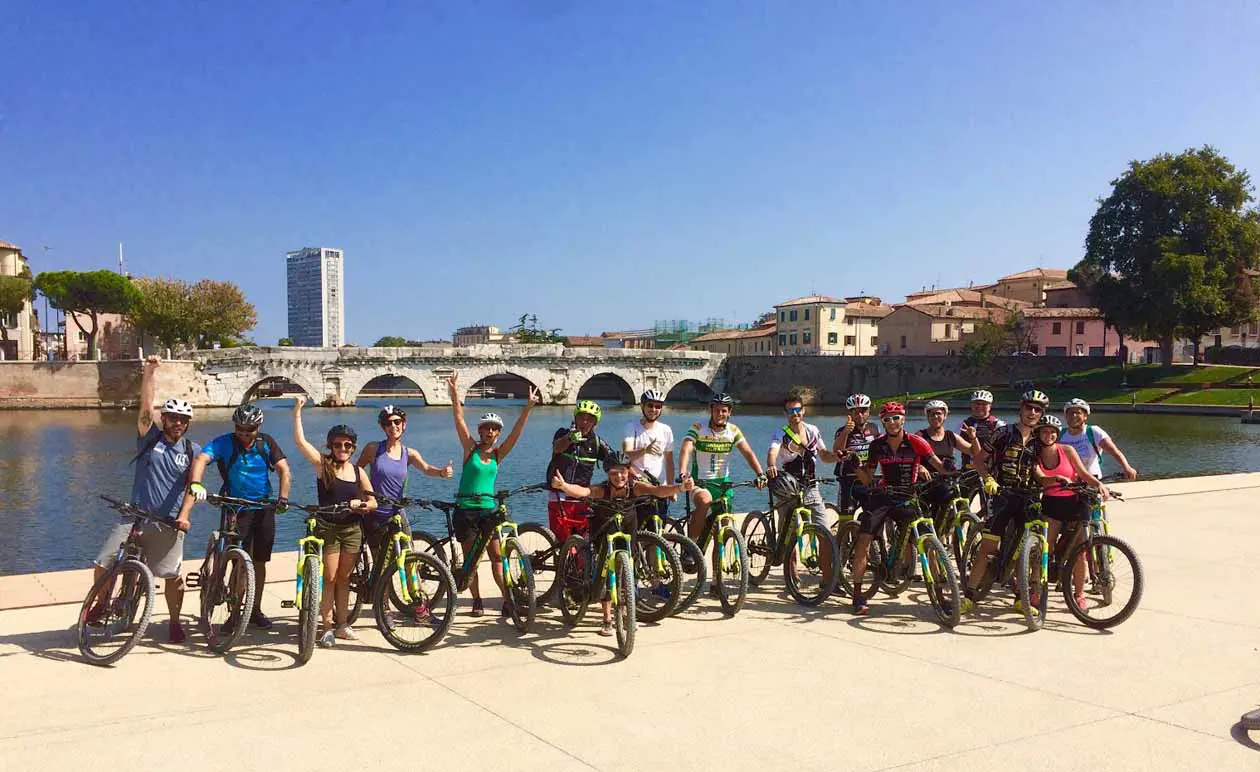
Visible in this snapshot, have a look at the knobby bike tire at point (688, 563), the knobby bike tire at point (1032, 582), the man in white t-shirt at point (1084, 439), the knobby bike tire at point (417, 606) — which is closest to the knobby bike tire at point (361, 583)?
the knobby bike tire at point (417, 606)

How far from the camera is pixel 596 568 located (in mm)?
7090

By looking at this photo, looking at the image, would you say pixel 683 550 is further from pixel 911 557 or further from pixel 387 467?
pixel 387 467

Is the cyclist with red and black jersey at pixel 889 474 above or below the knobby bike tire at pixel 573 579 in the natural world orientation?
above

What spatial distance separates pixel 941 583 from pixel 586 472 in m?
2.90

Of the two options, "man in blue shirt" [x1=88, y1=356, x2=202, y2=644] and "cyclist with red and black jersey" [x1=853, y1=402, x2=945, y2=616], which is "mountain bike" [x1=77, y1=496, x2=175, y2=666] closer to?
"man in blue shirt" [x1=88, y1=356, x2=202, y2=644]

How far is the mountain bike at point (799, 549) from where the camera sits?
26.2 feet

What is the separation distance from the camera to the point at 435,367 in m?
72.4

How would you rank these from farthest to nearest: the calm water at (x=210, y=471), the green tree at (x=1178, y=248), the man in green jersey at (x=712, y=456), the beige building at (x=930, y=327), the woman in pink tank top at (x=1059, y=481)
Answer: the beige building at (x=930, y=327) < the green tree at (x=1178, y=248) < the calm water at (x=210, y=471) < the man in green jersey at (x=712, y=456) < the woman in pink tank top at (x=1059, y=481)

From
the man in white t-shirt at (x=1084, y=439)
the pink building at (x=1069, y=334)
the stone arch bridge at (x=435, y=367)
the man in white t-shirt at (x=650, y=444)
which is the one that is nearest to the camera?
the man in white t-shirt at (x=650, y=444)

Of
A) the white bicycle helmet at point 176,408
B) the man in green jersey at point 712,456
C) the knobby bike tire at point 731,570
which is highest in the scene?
the white bicycle helmet at point 176,408

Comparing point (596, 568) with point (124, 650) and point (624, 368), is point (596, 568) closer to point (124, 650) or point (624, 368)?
point (124, 650)

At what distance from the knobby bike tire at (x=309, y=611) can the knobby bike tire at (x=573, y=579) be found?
1.84m

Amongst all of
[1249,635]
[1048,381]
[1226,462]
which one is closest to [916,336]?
[1048,381]

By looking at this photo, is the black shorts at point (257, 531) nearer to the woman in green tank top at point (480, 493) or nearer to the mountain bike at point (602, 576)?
the woman in green tank top at point (480, 493)
